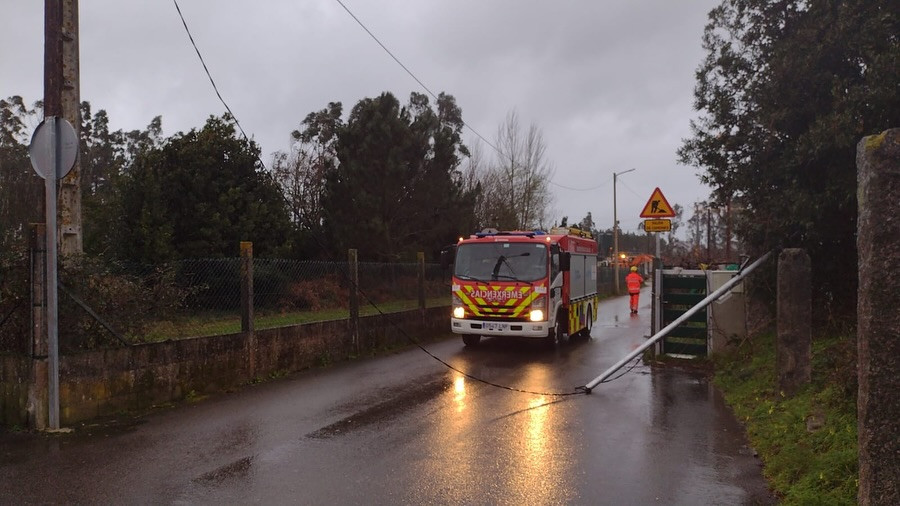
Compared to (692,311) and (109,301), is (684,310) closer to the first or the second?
(692,311)

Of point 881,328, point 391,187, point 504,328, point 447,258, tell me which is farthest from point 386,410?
point 391,187

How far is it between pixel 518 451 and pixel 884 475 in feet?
10.8

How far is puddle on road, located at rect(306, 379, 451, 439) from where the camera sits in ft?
22.6

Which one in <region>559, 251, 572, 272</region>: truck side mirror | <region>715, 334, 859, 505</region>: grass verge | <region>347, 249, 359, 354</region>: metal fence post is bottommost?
<region>715, 334, 859, 505</region>: grass verge

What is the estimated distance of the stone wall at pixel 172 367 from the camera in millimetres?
6949

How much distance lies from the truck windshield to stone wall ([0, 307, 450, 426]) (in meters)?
2.68

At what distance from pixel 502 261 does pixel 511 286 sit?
707 millimetres

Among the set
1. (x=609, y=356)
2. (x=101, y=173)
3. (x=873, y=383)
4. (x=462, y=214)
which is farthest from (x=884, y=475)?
(x=101, y=173)

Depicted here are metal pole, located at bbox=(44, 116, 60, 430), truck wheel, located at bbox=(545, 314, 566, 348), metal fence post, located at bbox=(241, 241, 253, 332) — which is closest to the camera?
metal pole, located at bbox=(44, 116, 60, 430)

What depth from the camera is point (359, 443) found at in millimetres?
6363

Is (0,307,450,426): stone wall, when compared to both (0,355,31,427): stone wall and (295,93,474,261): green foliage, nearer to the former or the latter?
(0,355,31,427): stone wall

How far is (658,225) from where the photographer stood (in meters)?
13.2

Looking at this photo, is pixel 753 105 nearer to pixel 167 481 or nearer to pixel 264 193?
pixel 167 481

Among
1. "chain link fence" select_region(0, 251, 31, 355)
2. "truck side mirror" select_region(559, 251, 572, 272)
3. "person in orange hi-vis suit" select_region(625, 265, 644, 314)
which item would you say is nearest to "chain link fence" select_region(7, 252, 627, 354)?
"chain link fence" select_region(0, 251, 31, 355)
